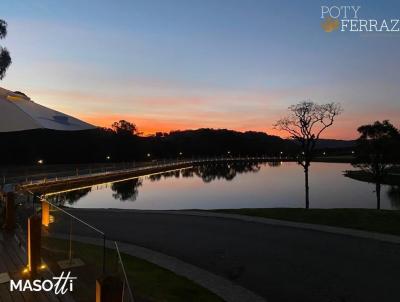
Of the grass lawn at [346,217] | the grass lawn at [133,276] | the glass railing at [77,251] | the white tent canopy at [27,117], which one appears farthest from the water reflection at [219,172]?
the white tent canopy at [27,117]

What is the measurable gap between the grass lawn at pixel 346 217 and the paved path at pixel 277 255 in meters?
1.56

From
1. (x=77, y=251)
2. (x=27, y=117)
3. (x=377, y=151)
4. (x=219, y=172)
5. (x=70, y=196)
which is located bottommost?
(x=219, y=172)

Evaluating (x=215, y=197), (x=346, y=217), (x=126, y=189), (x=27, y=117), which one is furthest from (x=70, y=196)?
(x=27, y=117)

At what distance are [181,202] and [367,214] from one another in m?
22.3

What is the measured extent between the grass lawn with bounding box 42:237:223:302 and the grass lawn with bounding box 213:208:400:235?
7887mm

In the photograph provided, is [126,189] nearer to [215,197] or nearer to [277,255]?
[215,197]

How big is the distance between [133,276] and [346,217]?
9.86m

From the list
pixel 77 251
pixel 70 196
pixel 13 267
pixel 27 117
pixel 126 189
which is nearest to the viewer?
pixel 27 117

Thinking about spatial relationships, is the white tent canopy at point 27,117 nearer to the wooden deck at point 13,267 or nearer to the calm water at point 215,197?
the wooden deck at point 13,267

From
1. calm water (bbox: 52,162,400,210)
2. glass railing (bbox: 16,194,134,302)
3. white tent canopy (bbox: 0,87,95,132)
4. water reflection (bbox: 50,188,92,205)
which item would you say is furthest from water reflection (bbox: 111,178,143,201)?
white tent canopy (bbox: 0,87,95,132)

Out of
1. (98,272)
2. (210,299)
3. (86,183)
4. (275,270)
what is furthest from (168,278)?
(86,183)

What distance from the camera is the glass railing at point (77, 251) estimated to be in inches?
173

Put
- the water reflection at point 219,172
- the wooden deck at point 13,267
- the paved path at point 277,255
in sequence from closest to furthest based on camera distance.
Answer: the wooden deck at point 13,267 < the paved path at point 277,255 < the water reflection at point 219,172

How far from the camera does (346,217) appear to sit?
15117 mm
